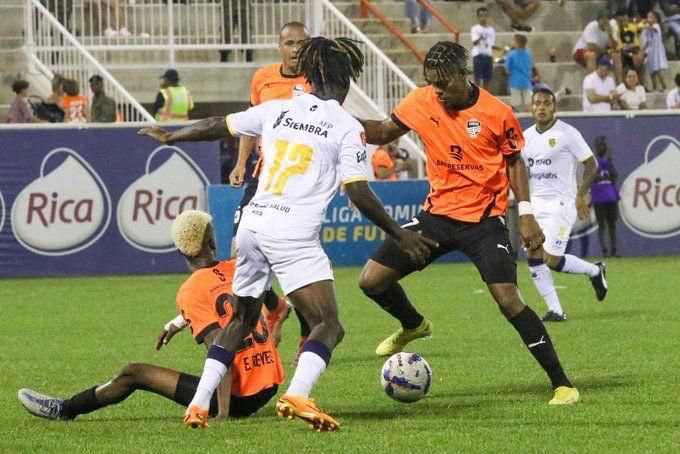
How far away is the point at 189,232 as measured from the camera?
25.7 ft

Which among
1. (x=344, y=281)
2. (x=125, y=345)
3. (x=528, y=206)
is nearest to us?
(x=528, y=206)

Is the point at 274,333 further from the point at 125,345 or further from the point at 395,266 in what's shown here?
the point at 125,345

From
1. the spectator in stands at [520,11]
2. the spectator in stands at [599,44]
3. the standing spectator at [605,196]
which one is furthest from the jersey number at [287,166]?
the spectator in stands at [520,11]

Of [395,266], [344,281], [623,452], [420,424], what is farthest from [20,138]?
[623,452]

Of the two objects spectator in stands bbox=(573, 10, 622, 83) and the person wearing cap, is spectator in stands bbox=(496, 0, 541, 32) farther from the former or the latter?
the person wearing cap

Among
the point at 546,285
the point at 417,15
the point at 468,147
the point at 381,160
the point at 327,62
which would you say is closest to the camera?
the point at 327,62

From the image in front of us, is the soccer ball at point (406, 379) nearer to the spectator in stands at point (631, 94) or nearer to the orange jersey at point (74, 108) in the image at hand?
the orange jersey at point (74, 108)

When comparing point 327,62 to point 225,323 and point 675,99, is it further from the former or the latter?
point 675,99

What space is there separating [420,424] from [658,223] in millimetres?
14399

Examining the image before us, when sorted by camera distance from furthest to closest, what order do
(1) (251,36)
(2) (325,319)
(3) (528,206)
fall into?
(1) (251,36) < (3) (528,206) < (2) (325,319)

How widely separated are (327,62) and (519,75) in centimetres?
1757

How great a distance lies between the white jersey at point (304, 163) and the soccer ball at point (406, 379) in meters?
1.36

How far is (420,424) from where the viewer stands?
7711mm

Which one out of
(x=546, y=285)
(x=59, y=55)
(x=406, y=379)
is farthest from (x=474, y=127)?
(x=59, y=55)
